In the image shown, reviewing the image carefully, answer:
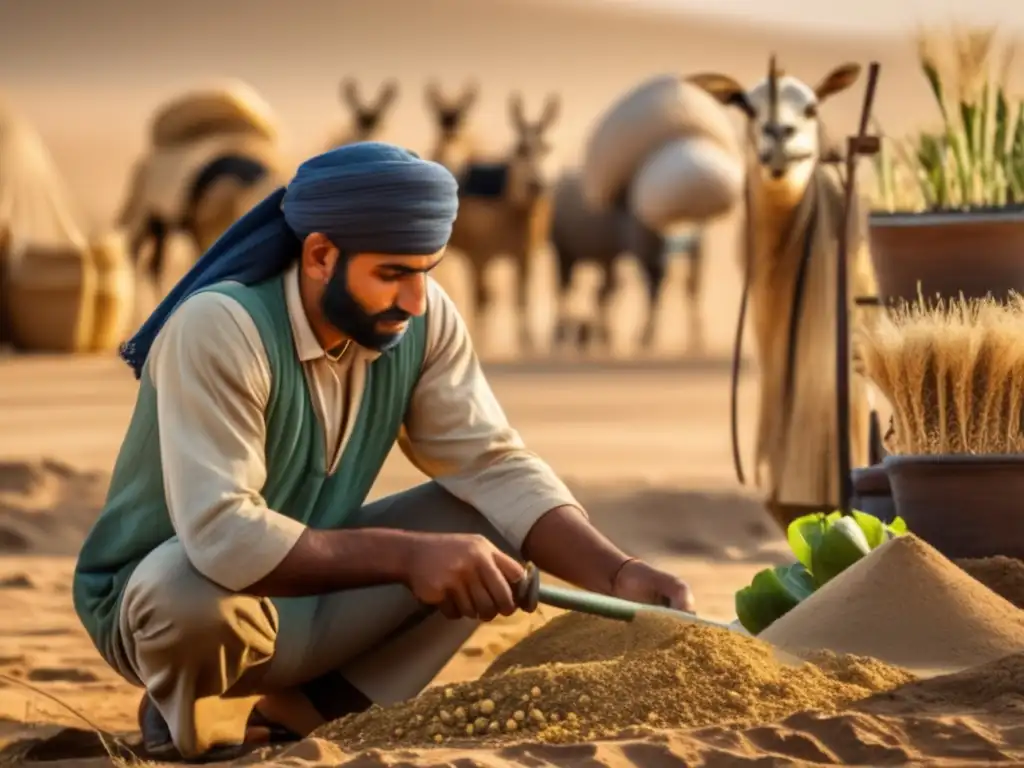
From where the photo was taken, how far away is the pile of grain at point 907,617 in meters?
4.34

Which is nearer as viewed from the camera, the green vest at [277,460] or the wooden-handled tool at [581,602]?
the wooden-handled tool at [581,602]

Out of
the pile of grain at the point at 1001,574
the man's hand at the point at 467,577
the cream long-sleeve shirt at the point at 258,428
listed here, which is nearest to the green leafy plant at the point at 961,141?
the pile of grain at the point at 1001,574

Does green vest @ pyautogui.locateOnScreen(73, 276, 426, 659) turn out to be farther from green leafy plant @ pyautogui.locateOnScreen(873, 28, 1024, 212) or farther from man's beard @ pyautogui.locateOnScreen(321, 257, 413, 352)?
green leafy plant @ pyautogui.locateOnScreen(873, 28, 1024, 212)

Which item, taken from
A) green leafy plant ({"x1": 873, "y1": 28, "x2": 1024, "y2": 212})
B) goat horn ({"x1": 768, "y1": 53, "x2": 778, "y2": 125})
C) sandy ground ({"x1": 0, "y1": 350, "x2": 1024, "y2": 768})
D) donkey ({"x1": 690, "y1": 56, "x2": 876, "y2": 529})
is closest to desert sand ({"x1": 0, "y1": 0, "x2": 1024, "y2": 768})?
sandy ground ({"x1": 0, "y1": 350, "x2": 1024, "y2": 768})

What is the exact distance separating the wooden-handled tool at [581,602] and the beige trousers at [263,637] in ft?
1.60

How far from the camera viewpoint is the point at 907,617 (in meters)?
4.39

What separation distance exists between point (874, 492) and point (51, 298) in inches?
557

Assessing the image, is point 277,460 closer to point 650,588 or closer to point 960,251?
point 650,588

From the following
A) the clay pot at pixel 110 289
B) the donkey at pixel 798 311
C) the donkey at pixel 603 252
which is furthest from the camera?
the donkey at pixel 603 252

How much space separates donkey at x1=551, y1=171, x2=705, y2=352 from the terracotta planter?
48.4ft

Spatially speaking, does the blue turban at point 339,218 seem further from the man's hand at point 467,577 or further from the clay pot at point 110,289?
the clay pot at point 110,289

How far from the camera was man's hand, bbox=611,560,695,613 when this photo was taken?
447 cm

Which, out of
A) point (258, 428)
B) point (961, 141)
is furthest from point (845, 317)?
point (258, 428)

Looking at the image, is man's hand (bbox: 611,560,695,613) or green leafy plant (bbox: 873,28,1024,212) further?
green leafy plant (bbox: 873,28,1024,212)
